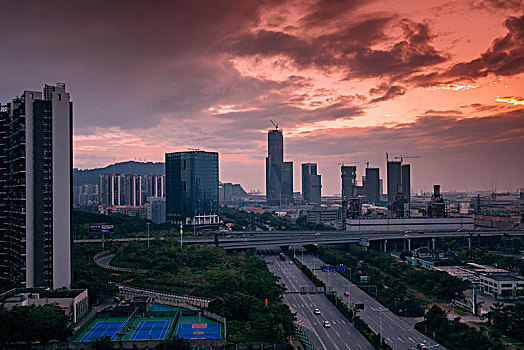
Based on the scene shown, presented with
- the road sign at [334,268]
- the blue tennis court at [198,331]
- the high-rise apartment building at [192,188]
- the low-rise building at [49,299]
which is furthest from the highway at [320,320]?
the high-rise apartment building at [192,188]

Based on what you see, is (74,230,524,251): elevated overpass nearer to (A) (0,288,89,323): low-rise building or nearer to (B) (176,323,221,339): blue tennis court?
(A) (0,288,89,323): low-rise building

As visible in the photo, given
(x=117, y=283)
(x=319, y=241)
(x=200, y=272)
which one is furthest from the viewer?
(x=319, y=241)

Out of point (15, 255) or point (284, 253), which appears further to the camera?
point (284, 253)

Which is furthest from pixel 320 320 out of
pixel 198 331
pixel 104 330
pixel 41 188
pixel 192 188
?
pixel 192 188

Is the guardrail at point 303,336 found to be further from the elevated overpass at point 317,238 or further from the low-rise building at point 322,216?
the low-rise building at point 322,216

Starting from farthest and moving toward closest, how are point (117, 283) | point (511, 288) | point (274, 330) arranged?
1. point (117, 283)
2. point (511, 288)
3. point (274, 330)

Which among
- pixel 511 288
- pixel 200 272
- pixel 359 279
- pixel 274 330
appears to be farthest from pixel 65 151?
pixel 511 288

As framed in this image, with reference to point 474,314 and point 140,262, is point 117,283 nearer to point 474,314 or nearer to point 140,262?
point 140,262
